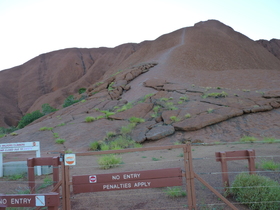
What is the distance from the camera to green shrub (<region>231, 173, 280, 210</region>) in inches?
210

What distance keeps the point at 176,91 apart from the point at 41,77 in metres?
60.6

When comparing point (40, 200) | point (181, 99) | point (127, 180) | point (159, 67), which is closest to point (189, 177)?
point (127, 180)

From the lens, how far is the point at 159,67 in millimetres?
36250

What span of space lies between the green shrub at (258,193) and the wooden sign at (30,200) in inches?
129

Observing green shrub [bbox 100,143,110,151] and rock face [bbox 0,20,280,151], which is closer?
green shrub [bbox 100,143,110,151]

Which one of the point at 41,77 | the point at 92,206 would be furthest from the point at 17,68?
the point at 92,206

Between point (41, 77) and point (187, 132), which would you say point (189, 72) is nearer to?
point (187, 132)

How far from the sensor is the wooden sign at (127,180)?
189 inches

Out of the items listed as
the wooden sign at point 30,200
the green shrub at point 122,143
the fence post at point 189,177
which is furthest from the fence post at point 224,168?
the green shrub at point 122,143

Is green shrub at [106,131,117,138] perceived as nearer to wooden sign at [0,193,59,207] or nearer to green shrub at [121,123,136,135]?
green shrub at [121,123,136,135]

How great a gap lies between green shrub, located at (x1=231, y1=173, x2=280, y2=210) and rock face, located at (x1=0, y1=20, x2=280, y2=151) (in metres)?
9.32

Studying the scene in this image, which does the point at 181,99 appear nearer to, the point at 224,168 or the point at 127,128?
the point at 127,128

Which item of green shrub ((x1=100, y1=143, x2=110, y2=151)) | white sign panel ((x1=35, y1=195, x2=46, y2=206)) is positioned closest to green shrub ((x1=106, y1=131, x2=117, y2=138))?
green shrub ((x1=100, y1=143, x2=110, y2=151))

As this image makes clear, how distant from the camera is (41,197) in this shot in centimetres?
363
